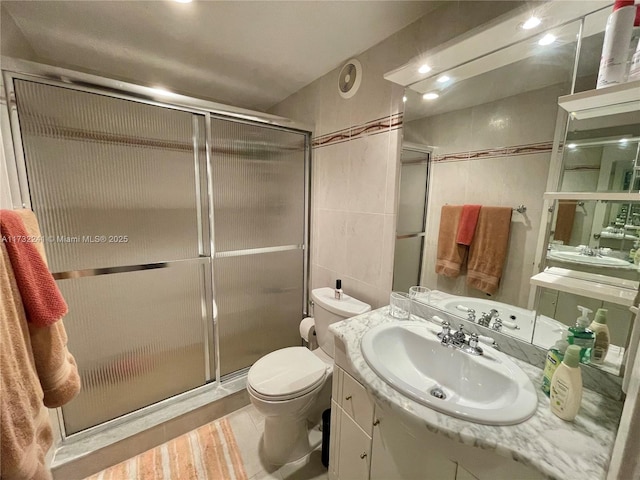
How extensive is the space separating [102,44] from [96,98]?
20.3 inches

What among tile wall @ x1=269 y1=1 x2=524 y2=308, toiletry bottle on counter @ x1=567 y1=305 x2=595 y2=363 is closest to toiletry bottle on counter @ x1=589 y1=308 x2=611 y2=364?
toiletry bottle on counter @ x1=567 y1=305 x2=595 y2=363

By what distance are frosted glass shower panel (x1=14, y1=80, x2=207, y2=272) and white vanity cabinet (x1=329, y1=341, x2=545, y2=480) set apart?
1188 mm

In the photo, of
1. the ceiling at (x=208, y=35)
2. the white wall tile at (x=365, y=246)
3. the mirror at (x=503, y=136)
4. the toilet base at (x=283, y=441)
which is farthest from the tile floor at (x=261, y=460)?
the ceiling at (x=208, y=35)

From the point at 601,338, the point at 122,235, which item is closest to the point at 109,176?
the point at 122,235

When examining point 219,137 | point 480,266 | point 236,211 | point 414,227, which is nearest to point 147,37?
point 219,137

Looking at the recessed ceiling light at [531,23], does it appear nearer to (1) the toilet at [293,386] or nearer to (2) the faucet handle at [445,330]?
(2) the faucet handle at [445,330]

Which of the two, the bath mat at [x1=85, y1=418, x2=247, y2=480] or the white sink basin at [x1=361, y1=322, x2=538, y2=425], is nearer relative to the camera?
the white sink basin at [x1=361, y1=322, x2=538, y2=425]

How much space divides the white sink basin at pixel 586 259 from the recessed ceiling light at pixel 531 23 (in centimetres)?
76

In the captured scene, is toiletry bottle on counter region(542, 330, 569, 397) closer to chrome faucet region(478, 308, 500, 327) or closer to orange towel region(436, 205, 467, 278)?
chrome faucet region(478, 308, 500, 327)

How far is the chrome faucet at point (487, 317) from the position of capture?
3.33 feet

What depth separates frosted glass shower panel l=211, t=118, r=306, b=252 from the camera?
1.62 m

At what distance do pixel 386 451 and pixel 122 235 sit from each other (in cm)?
157

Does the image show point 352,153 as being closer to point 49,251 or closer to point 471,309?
point 471,309

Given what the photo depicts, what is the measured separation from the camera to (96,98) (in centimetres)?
123
